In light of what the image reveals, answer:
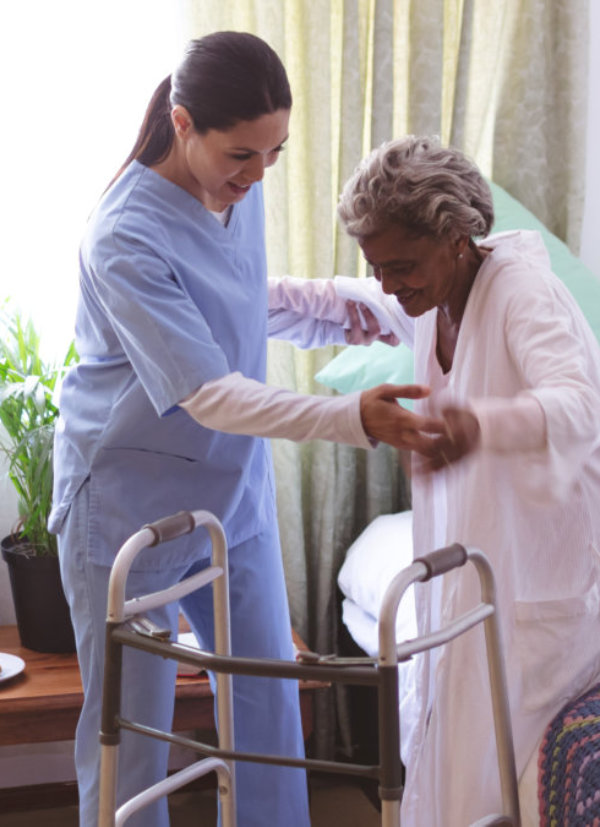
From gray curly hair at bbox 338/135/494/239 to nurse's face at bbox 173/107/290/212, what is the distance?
14 cm

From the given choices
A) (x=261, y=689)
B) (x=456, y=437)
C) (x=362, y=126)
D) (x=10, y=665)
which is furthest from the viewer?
(x=362, y=126)

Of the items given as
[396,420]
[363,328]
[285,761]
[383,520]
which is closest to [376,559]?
[383,520]

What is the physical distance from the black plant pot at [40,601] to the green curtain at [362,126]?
24.0 inches

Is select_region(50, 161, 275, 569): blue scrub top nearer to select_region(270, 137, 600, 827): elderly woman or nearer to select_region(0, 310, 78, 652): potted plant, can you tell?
select_region(270, 137, 600, 827): elderly woman

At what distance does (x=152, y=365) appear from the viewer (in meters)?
1.47

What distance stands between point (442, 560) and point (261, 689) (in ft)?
2.01

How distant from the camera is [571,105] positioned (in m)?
2.82

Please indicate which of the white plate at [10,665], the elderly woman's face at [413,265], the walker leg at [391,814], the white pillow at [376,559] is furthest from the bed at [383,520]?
the white plate at [10,665]

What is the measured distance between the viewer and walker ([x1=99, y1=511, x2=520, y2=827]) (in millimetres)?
1136

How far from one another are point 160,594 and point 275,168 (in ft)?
4.77

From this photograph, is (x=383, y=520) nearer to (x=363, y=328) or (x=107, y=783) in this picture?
(x=363, y=328)

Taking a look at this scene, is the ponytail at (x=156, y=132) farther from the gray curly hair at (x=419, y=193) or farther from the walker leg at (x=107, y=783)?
the walker leg at (x=107, y=783)

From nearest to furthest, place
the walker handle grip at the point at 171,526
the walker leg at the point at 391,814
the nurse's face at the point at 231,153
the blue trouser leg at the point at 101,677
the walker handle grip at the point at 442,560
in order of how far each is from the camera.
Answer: the walker leg at the point at 391,814 < the walker handle grip at the point at 442,560 < the walker handle grip at the point at 171,526 < the nurse's face at the point at 231,153 < the blue trouser leg at the point at 101,677

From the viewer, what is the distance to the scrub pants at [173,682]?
1620mm
